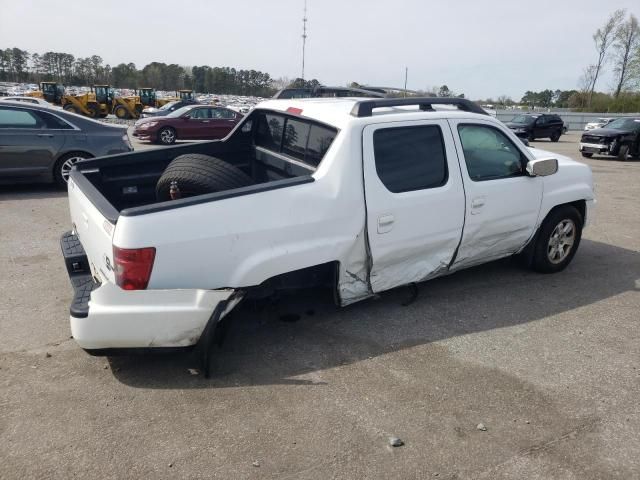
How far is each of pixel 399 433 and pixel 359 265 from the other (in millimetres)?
1360

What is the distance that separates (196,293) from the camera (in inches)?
123

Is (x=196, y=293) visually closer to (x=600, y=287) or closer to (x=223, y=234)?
(x=223, y=234)

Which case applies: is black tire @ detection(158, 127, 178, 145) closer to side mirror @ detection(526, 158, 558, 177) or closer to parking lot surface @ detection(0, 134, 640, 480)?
parking lot surface @ detection(0, 134, 640, 480)

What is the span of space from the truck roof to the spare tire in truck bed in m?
0.83

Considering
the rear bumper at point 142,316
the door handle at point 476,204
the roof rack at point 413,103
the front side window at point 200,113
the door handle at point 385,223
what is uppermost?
the roof rack at point 413,103

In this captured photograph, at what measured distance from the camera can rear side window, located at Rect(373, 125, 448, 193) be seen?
3.89m

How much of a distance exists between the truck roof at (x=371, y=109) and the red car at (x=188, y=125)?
1412 centimetres

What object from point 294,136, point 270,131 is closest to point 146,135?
point 270,131

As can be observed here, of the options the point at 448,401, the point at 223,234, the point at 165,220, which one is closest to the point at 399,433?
the point at 448,401

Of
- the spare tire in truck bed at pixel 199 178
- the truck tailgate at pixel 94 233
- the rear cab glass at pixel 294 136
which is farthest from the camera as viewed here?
the rear cab glass at pixel 294 136

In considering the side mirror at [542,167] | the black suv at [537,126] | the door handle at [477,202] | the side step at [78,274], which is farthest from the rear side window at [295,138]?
the black suv at [537,126]

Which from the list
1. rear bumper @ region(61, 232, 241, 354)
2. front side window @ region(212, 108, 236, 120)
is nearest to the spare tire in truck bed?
rear bumper @ region(61, 232, 241, 354)

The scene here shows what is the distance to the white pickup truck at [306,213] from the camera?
3.06 metres

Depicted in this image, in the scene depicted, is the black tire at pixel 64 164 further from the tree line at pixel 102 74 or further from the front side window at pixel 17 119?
the tree line at pixel 102 74
